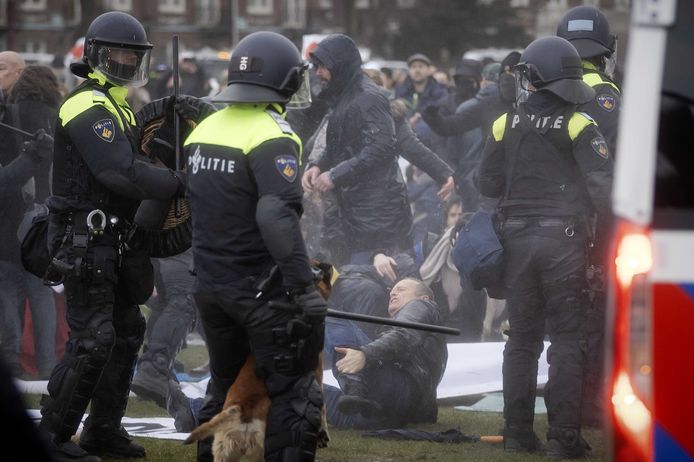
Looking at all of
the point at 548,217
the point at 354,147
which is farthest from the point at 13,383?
the point at 354,147

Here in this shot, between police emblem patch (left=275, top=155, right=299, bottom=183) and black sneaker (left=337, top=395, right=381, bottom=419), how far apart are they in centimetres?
258

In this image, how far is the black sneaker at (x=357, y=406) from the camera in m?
7.39

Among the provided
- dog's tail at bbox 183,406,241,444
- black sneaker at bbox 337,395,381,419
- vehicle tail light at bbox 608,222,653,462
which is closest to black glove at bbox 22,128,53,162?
black sneaker at bbox 337,395,381,419

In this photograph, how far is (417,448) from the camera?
698 centimetres

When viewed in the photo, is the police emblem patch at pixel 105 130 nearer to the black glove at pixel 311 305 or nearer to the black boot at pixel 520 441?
the black glove at pixel 311 305

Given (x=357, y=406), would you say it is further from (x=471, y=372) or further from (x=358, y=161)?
(x=358, y=161)

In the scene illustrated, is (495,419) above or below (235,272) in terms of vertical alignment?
below

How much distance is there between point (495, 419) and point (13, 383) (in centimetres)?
598

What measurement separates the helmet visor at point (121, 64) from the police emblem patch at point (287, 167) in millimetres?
1604

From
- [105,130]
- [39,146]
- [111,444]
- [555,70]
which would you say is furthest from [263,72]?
[39,146]

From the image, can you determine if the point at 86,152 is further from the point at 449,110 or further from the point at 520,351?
the point at 449,110

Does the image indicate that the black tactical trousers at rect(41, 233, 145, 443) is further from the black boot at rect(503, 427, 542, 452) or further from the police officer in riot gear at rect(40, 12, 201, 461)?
the black boot at rect(503, 427, 542, 452)

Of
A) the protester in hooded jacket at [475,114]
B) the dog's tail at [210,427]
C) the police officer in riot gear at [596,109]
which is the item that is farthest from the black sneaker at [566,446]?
the protester in hooded jacket at [475,114]

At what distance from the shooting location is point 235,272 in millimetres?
5273
